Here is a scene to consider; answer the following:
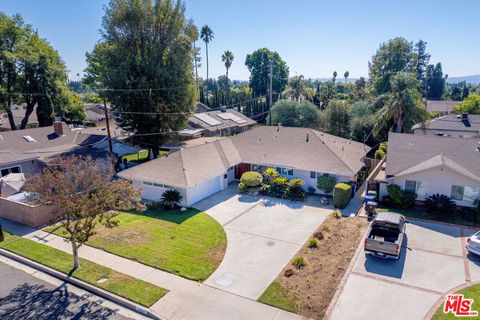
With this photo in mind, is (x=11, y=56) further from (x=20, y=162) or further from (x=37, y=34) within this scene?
(x=20, y=162)

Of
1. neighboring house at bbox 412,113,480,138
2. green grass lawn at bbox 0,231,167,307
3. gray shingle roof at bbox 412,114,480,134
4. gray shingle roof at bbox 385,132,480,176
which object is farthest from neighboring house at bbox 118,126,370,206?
gray shingle roof at bbox 412,114,480,134

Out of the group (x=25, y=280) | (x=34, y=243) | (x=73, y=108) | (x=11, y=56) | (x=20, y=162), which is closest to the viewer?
(x=25, y=280)

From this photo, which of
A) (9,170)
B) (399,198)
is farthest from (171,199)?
(9,170)

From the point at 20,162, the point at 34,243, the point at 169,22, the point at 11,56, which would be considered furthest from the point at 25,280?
the point at 11,56

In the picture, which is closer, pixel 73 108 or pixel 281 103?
pixel 281 103

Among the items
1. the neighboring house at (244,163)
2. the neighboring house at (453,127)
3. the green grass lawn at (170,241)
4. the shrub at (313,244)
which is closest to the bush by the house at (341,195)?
the neighboring house at (244,163)

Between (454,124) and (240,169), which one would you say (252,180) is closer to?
(240,169)
